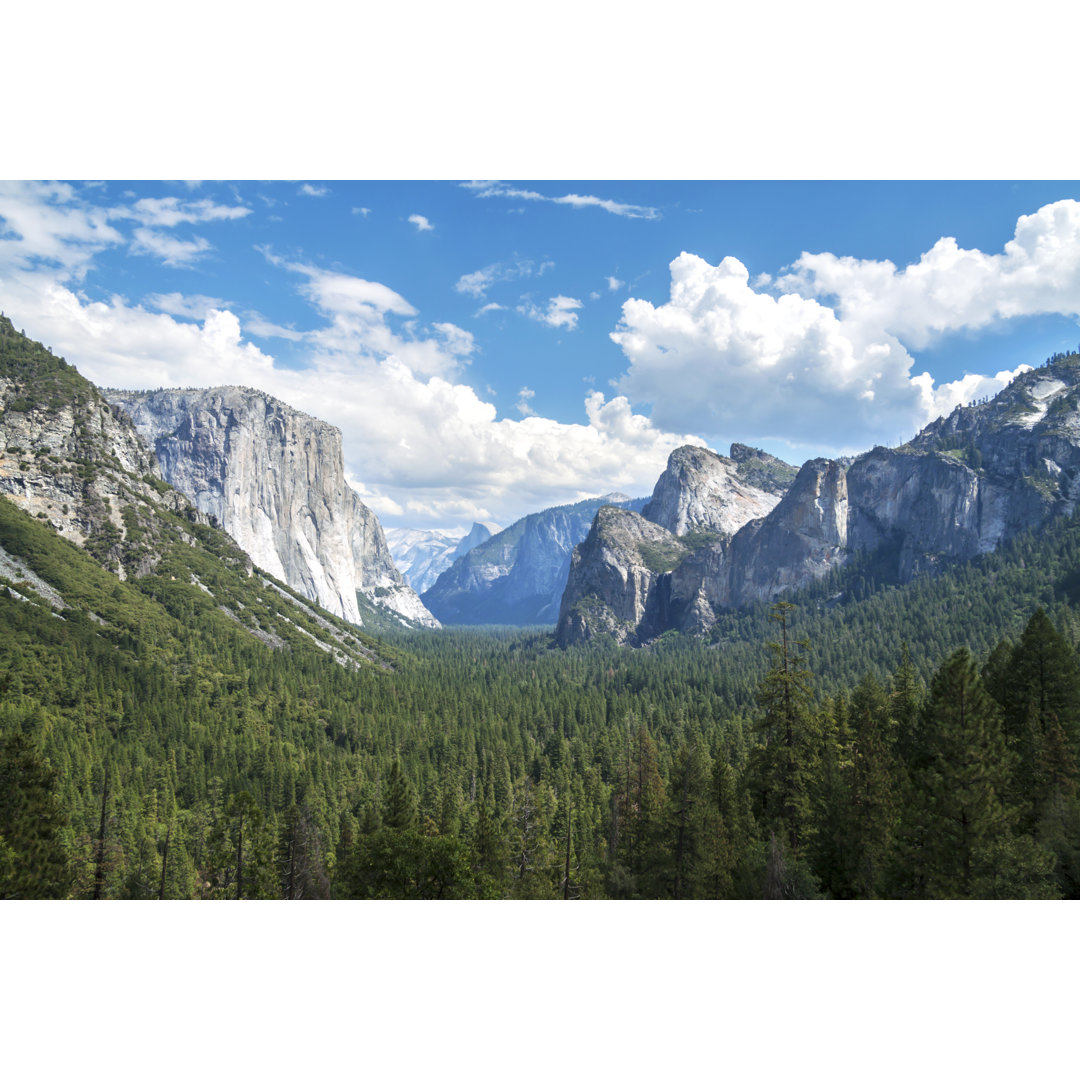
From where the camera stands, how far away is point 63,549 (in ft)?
355

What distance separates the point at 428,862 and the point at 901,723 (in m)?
26.4

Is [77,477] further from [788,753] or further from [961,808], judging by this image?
[961,808]

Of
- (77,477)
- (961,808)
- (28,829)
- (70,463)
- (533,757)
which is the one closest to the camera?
(961,808)

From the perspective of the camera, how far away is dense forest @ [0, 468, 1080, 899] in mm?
22250

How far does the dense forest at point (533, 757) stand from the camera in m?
22.2

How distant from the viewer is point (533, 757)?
78938mm

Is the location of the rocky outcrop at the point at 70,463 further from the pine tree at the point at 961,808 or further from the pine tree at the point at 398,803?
the pine tree at the point at 961,808

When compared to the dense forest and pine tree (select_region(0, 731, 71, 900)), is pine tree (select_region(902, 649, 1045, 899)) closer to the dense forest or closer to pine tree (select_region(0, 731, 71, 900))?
the dense forest

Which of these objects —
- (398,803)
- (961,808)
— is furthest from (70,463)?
(961,808)

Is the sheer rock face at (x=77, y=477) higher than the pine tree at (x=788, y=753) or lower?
higher

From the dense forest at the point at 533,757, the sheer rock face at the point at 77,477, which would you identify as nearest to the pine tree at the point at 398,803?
the dense forest at the point at 533,757

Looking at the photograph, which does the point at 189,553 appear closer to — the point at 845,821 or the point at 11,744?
the point at 11,744

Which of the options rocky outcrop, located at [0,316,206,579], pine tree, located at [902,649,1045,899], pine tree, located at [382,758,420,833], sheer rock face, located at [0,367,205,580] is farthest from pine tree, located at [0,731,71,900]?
rocky outcrop, located at [0,316,206,579]

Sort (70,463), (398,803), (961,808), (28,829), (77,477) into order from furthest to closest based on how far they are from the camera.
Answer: (70,463)
(77,477)
(398,803)
(28,829)
(961,808)
